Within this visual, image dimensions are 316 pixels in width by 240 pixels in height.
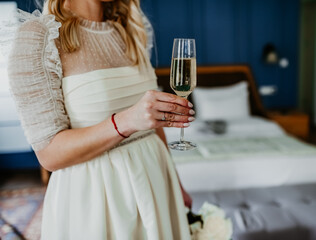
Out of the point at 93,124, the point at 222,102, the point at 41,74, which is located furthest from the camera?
the point at 222,102

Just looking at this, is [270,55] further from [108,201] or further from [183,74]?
[108,201]

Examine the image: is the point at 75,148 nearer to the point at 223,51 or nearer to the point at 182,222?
the point at 182,222

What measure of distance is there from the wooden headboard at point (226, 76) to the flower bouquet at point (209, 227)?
3.39 m

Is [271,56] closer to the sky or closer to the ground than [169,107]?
closer to the ground

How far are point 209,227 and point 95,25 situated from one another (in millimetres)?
926

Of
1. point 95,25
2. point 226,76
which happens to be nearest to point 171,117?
point 95,25

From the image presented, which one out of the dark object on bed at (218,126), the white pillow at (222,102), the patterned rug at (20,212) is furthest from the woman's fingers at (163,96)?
the white pillow at (222,102)

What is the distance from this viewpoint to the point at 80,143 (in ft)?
2.71

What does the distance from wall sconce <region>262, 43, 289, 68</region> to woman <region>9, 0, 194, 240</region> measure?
12.9ft

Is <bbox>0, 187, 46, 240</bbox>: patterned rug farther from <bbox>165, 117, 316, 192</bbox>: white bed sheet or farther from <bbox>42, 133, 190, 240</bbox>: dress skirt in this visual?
<bbox>42, 133, 190, 240</bbox>: dress skirt

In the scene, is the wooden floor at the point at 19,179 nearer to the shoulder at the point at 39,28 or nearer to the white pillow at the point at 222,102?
the white pillow at the point at 222,102

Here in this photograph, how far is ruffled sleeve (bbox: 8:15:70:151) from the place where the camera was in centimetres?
79

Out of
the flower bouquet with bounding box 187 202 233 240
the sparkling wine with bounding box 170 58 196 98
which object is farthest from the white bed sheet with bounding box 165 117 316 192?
the sparkling wine with bounding box 170 58 196 98

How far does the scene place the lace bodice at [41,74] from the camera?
793 millimetres
